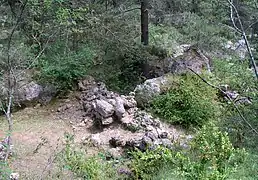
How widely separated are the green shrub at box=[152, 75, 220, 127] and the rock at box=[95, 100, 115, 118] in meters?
0.93

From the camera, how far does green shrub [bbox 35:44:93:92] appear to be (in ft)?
29.1

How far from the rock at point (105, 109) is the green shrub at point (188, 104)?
0.93m

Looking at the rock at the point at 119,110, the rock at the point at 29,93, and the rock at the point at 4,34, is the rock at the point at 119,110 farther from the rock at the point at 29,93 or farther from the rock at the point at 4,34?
the rock at the point at 4,34

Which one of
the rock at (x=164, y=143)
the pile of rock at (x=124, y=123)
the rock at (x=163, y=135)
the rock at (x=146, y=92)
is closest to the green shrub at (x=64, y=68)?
the pile of rock at (x=124, y=123)

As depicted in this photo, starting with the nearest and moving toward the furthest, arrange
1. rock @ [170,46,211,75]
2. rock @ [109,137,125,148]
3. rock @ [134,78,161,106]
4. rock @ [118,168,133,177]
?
1. rock @ [118,168,133,177]
2. rock @ [109,137,125,148]
3. rock @ [134,78,161,106]
4. rock @ [170,46,211,75]

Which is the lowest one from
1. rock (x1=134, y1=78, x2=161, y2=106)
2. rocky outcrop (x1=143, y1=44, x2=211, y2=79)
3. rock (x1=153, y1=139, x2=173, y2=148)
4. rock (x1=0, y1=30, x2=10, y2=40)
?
rock (x1=153, y1=139, x2=173, y2=148)

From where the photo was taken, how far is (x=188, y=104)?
297 inches

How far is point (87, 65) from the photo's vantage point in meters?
9.20

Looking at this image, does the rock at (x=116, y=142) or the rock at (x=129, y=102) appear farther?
the rock at (x=129, y=102)

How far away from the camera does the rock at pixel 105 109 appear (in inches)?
294

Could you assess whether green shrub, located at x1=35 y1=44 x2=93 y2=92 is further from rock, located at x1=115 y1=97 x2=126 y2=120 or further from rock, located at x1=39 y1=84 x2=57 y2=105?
rock, located at x1=115 y1=97 x2=126 y2=120

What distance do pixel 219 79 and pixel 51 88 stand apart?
402cm

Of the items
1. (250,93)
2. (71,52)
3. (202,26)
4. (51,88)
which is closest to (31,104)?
(51,88)

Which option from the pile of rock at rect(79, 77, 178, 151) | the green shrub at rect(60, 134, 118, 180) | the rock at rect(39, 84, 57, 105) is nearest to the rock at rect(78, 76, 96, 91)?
the pile of rock at rect(79, 77, 178, 151)
